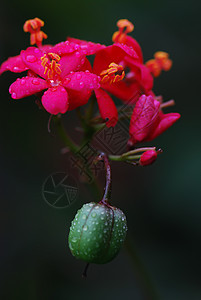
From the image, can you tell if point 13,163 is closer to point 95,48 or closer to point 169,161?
point 169,161

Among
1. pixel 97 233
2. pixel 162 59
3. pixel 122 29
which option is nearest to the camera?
pixel 97 233

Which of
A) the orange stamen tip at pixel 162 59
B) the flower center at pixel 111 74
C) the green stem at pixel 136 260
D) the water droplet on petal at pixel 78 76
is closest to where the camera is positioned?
the water droplet on petal at pixel 78 76

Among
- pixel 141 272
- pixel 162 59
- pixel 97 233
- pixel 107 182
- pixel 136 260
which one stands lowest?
pixel 141 272

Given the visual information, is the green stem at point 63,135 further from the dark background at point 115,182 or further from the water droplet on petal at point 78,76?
the dark background at point 115,182

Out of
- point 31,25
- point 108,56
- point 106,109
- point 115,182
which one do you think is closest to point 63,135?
point 106,109

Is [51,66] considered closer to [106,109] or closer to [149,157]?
[106,109]

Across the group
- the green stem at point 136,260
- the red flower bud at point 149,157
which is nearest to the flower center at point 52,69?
the green stem at point 136,260
